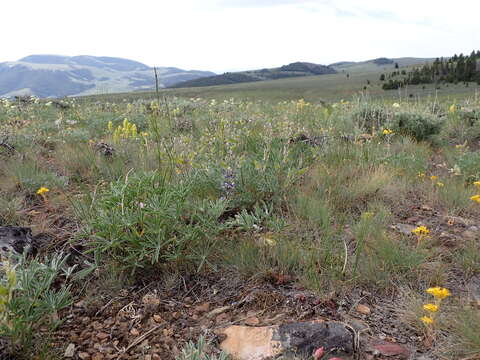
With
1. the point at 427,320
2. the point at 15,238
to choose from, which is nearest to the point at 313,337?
the point at 427,320

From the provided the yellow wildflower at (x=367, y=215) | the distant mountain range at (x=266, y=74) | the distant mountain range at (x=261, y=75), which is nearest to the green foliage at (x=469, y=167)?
the yellow wildflower at (x=367, y=215)

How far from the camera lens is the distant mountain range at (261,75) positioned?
91025 mm

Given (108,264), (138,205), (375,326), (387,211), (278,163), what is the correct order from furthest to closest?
(278,163) < (387,211) < (138,205) < (108,264) < (375,326)

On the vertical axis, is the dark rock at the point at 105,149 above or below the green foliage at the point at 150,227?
above

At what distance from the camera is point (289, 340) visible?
5.17ft

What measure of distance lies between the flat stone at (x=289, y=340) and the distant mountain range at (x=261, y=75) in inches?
3490

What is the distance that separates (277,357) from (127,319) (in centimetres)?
78

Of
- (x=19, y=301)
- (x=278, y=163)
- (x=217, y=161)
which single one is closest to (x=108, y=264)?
(x=19, y=301)

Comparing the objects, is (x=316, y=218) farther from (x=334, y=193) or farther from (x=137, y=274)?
(x=137, y=274)

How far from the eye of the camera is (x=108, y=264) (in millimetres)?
2012

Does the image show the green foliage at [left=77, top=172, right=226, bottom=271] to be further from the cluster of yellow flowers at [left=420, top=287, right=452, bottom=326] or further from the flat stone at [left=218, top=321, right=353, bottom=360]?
the cluster of yellow flowers at [left=420, top=287, right=452, bottom=326]

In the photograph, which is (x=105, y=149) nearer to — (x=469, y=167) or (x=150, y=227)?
(x=150, y=227)

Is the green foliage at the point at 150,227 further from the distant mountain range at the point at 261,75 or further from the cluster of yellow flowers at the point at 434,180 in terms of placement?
the distant mountain range at the point at 261,75

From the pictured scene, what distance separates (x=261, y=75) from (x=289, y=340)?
337 feet
